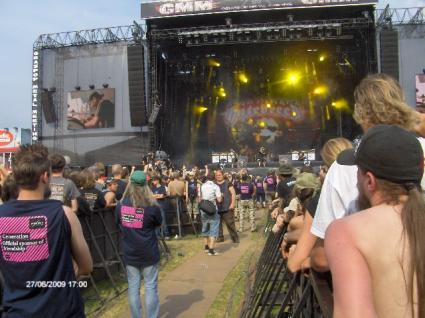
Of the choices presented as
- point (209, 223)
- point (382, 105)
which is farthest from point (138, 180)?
point (209, 223)

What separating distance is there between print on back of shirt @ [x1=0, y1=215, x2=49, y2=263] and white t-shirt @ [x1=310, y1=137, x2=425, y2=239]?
1.58 metres

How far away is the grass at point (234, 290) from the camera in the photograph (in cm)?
588

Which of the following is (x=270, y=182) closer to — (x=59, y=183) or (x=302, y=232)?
(x=59, y=183)

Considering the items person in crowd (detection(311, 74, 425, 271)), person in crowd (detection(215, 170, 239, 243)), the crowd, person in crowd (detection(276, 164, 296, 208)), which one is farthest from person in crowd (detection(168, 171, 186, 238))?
person in crowd (detection(311, 74, 425, 271))

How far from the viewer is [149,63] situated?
21.7 metres

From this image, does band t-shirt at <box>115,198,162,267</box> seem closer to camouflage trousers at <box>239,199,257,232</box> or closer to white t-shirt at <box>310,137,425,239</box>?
white t-shirt at <box>310,137,425,239</box>

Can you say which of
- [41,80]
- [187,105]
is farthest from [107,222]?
[187,105]

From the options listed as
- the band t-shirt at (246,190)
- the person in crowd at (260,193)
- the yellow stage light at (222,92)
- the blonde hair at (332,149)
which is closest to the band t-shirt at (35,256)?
the blonde hair at (332,149)

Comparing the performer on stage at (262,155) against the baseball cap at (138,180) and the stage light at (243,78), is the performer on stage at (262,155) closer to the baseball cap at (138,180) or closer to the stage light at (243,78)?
the stage light at (243,78)

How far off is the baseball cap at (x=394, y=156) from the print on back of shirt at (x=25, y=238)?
199 cm

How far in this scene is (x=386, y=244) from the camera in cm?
133

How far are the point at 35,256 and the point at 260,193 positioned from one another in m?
15.7

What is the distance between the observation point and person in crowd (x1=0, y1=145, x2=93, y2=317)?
266 cm

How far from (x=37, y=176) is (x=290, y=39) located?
19624 mm
